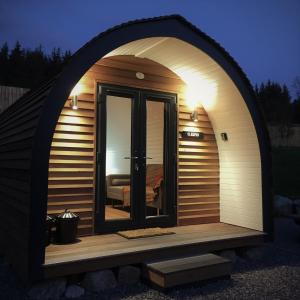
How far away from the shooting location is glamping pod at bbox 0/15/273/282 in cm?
395

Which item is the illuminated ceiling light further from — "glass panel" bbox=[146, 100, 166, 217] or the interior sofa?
the interior sofa

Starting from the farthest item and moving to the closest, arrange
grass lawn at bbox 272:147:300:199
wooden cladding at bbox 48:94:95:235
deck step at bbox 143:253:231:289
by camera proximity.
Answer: grass lawn at bbox 272:147:300:199 → wooden cladding at bbox 48:94:95:235 → deck step at bbox 143:253:231:289

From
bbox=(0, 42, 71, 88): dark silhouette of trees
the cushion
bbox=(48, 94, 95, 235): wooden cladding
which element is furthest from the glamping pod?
bbox=(0, 42, 71, 88): dark silhouette of trees

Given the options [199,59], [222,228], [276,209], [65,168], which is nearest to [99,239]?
[65,168]

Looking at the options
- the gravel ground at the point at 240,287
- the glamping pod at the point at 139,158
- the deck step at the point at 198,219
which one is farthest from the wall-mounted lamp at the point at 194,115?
the gravel ground at the point at 240,287

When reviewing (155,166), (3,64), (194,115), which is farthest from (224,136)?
(3,64)

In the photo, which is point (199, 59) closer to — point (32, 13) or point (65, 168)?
point (65, 168)

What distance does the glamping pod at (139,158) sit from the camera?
13.0 feet

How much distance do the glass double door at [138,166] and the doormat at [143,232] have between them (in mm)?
144

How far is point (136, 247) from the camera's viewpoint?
4.36m

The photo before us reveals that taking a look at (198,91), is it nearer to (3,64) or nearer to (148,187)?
(148,187)

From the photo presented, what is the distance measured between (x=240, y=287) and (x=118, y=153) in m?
3.91

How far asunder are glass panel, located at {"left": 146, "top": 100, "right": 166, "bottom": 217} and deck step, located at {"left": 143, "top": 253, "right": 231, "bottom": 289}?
4.98 feet

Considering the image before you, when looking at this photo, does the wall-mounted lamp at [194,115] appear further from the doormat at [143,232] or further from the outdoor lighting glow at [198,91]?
the doormat at [143,232]
